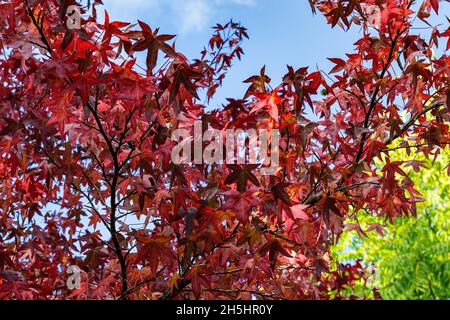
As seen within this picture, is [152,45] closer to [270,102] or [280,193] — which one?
[270,102]

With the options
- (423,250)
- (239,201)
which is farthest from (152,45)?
(423,250)

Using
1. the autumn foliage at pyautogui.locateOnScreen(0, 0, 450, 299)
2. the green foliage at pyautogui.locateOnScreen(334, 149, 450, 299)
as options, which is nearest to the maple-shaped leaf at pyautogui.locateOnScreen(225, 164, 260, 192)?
the autumn foliage at pyautogui.locateOnScreen(0, 0, 450, 299)

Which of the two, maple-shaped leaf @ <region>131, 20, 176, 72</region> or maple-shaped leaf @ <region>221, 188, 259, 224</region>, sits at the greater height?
maple-shaped leaf @ <region>131, 20, 176, 72</region>

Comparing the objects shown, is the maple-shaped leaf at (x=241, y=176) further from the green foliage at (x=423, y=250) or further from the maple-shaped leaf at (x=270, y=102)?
the green foliage at (x=423, y=250)

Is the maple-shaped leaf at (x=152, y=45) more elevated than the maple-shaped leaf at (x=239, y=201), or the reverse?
the maple-shaped leaf at (x=152, y=45)

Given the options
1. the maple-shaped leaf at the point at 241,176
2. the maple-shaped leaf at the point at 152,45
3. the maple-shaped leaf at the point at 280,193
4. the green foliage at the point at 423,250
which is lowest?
the maple-shaped leaf at the point at 280,193

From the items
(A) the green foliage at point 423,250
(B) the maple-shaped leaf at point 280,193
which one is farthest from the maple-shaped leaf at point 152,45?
(A) the green foliage at point 423,250

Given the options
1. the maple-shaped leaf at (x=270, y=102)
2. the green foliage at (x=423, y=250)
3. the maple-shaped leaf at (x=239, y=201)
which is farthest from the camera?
the green foliage at (x=423, y=250)

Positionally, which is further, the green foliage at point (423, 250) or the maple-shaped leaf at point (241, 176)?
the green foliage at point (423, 250)

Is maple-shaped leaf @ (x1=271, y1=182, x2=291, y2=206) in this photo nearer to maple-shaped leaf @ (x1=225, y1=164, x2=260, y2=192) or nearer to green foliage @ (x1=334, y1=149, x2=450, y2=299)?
maple-shaped leaf @ (x1=225, y1=164, x2=260, y2=192)
